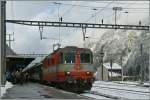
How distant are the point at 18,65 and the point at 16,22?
135ft

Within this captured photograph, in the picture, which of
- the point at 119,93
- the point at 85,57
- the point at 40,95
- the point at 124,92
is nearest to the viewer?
the point at 40,95

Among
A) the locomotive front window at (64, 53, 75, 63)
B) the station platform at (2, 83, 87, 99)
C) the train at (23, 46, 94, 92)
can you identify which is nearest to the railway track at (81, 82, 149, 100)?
the train at (23, 46, 94, 92)

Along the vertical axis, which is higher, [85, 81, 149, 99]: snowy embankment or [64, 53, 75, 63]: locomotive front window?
[64, 53, 75, 63]: locomotive front window

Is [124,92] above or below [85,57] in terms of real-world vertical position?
below

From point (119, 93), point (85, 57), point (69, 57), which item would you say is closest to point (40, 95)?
point (119, 93)

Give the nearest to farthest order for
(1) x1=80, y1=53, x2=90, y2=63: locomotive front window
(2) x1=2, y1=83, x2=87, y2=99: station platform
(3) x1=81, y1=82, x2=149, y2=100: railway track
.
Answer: (2) x1=2, y1=83, x2=87, y2=99: station platform < (3) x1=81, y1=82, x2=149, y2=100: railway track < (1) x1=80, y1=53, x2=90, y2=63: locomotive front window

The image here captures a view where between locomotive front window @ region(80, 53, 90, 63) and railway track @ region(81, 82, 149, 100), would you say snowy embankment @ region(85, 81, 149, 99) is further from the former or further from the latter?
locomotive front window @ region(80, 53, 90, 63)

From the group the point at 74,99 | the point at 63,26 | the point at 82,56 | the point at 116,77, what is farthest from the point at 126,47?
the point at 74,99

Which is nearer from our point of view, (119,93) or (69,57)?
(119,93)

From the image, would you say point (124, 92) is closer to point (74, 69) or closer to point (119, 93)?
point (119, 93)

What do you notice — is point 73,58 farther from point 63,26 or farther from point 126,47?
point 126,47

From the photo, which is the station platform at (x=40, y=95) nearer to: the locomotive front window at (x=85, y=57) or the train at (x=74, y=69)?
the train at (x=74, y=69)

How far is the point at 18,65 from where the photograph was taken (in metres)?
88.8

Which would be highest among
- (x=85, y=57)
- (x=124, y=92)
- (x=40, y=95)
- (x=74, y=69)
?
(x=85, y=57)
